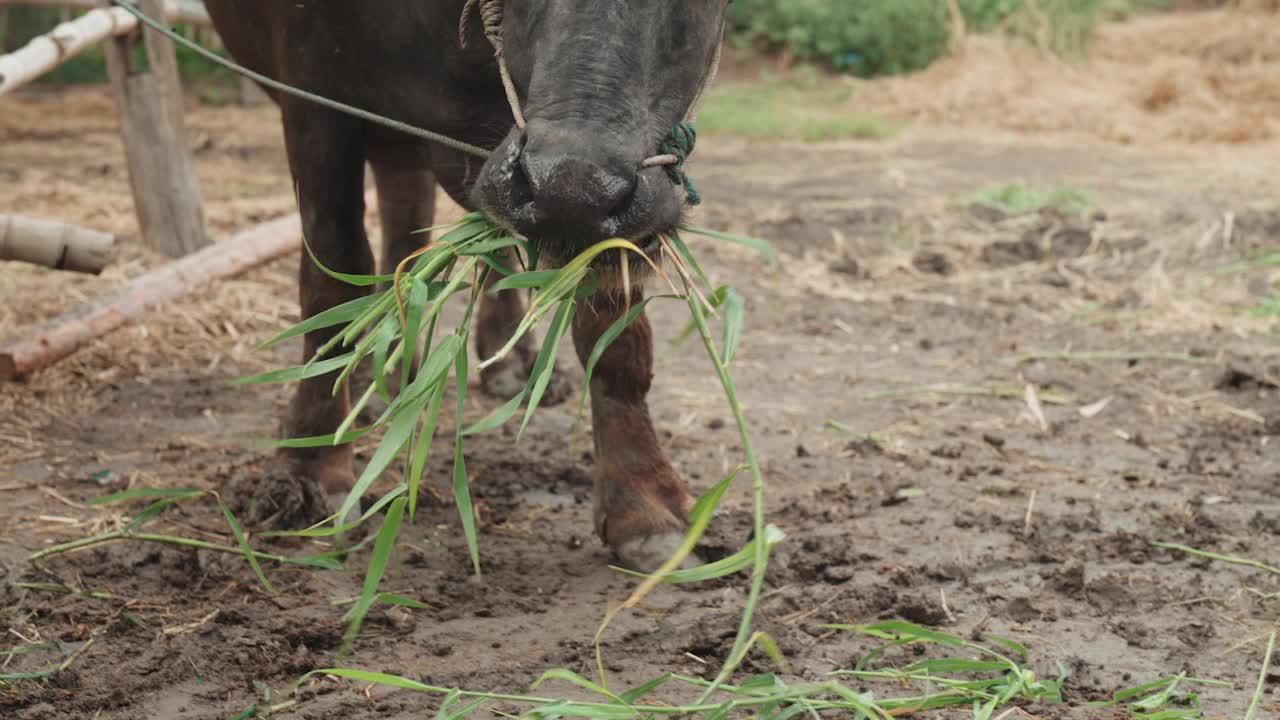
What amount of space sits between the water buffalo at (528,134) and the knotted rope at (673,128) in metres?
0.02

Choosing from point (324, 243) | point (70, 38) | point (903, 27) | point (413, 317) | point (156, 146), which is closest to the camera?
point (413, 317)

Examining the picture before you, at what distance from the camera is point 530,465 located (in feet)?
11.7

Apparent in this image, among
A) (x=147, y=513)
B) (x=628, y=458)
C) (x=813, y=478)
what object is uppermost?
(x=147, y=513)

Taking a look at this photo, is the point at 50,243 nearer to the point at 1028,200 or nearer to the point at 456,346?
the point at 456,346

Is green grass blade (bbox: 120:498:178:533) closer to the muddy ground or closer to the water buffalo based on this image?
the muddy ground

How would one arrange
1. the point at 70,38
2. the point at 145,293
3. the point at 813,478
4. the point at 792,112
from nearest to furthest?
the point at 813,478
the point at 145,293
the point at 70,38
the point at 792,112

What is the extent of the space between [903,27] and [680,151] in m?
10.4

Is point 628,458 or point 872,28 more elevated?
point 872,28

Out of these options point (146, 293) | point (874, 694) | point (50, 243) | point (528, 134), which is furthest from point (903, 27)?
point (874, 694)

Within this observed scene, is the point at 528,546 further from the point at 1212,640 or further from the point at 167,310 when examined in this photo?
the point at 167,310

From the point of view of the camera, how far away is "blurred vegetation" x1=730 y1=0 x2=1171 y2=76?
11984 millimetres

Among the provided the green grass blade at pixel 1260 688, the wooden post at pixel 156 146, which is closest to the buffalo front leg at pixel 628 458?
the green grass blade at pixel 1260 688

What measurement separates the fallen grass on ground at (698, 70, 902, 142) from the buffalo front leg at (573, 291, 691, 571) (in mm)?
6955

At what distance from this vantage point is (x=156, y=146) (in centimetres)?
584
